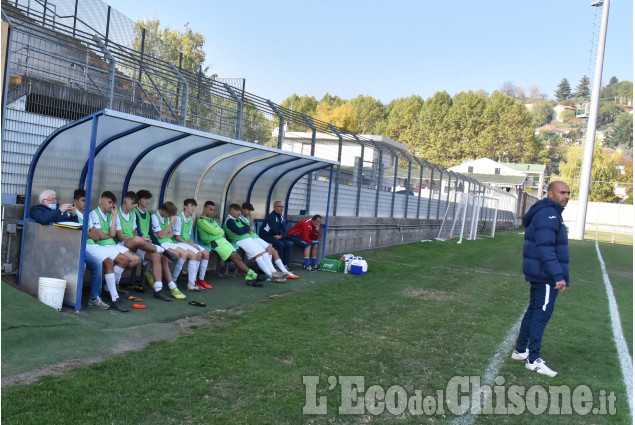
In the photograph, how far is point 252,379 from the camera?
4.54 meters

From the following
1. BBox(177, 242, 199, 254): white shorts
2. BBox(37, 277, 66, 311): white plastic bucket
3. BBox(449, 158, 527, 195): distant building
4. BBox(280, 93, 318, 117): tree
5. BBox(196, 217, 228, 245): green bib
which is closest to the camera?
BBox(37, 277, 66, 311): white plastic bucket

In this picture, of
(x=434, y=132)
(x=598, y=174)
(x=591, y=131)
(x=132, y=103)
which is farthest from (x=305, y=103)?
(x=132, y=103)

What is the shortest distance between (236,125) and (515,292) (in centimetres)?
620

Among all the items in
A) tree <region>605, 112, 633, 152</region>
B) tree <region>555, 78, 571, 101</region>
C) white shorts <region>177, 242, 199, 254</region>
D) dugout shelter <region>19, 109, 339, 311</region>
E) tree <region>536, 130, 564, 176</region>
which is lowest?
white shorts <region>177, 242, 199, 254</region>

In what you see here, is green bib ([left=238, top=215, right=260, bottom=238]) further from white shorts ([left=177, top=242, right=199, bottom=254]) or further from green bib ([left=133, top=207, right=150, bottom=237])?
green bib ([left=133, top=207, right=150, bottom=237])

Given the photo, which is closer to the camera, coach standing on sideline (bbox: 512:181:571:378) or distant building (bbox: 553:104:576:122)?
coach standing on sideline (bbox: 512:181:571:378)

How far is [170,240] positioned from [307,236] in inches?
146

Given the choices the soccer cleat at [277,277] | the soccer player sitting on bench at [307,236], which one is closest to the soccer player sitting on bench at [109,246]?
the soccer cleat at [277,277]

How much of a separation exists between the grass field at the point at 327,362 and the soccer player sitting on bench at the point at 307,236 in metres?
1.71

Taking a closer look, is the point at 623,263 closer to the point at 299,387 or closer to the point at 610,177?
the point at 299,387

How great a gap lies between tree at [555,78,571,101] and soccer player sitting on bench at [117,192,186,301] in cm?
20746

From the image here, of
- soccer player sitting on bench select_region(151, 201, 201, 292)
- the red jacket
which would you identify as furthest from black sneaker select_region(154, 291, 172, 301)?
the red jacket

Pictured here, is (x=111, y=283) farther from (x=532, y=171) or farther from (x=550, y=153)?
(x=550, y=153)

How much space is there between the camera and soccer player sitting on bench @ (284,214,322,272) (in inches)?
452
